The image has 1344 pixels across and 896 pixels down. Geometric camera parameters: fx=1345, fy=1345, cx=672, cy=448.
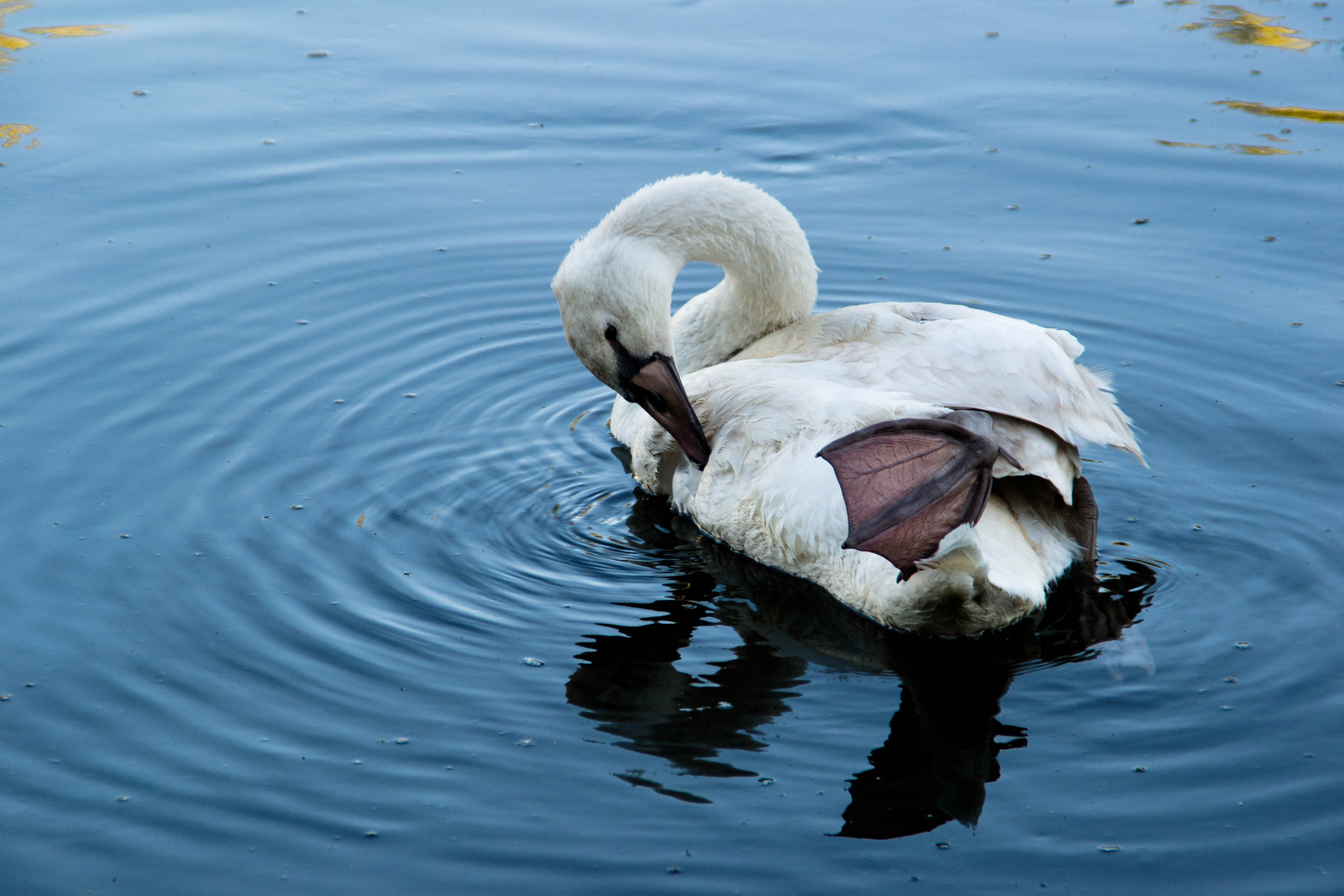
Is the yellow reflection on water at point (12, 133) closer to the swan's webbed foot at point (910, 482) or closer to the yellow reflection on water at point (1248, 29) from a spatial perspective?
the swan's webbed foot at point (910, 482)

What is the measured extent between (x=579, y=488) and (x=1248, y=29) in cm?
866

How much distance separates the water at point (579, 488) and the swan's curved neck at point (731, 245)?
1.03 meters

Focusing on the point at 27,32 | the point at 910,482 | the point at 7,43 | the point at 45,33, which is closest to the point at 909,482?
the point at 910,482

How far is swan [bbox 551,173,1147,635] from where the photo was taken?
13.9ft

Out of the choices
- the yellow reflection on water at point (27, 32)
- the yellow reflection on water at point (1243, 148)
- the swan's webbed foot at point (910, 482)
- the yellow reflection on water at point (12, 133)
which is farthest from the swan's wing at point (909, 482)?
the yellow reflection on water at point (27, 32)

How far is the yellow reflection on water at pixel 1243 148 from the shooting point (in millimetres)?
9703

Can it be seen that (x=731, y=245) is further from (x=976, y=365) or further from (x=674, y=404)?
(x=976, y=365)

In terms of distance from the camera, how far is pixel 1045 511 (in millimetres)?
5184

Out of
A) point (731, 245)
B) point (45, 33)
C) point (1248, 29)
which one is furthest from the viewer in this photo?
point (45, 33)

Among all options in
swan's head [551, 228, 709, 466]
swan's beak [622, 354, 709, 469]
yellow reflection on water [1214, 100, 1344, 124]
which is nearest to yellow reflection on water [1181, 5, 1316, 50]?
yellow reflection on water [1214, 100, 1344, 124]

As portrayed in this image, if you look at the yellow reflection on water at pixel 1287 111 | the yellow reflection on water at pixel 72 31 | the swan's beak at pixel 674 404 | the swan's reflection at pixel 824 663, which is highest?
the yellow reflection on water at pixel 72 31

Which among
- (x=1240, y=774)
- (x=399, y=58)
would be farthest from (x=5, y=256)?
(x=1240, y=774)

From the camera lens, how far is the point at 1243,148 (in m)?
9.81

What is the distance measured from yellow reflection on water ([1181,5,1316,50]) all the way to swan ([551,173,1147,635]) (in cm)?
738
